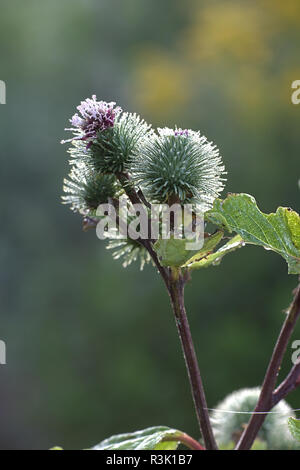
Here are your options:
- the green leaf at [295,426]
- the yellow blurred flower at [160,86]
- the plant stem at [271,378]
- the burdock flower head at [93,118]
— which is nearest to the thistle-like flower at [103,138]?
the burdock flower head at [93,118]

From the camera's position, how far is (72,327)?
9086 mm

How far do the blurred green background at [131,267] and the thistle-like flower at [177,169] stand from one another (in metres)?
6.35

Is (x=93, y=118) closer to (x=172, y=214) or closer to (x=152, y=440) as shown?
(x=172, y=214)

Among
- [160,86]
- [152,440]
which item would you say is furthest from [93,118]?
[160,86]

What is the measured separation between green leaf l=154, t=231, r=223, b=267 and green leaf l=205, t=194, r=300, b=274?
0.10ft

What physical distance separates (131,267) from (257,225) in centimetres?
784

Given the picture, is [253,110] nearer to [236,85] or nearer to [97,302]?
[236,85]

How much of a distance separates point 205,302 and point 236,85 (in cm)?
360

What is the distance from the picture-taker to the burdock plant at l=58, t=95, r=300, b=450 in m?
0.91

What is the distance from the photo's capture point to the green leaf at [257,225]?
0.90 metres

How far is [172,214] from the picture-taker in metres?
1.02

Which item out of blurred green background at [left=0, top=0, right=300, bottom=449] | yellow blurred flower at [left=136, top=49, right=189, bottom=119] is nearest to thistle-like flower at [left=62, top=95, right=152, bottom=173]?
blurred green background at [left=0, top=0, right=300, bottom=449]

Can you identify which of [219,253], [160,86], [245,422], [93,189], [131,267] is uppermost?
[160,86]

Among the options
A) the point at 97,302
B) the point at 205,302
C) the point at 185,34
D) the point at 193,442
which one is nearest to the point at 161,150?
the point at 193,442
